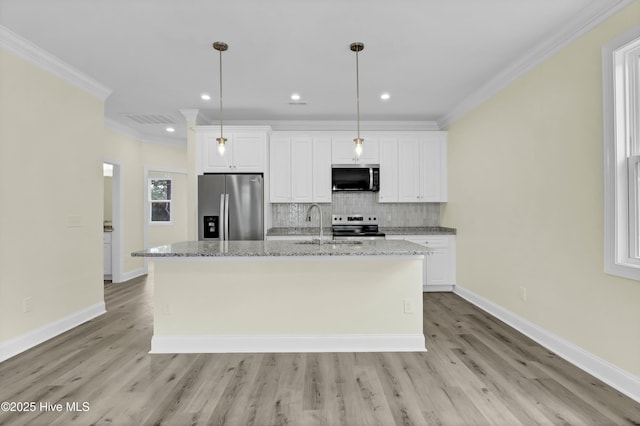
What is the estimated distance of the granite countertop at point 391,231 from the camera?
481cm

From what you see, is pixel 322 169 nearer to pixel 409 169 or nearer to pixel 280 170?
pixel 280 170

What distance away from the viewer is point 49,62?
3123mm

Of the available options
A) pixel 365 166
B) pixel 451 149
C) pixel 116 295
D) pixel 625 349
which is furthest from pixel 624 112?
pixel 116 295

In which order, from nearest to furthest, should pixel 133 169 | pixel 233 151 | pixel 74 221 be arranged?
pixel 74 221 → pixel 233 151 → pixel 133 169

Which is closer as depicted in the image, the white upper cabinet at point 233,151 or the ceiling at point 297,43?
the ceiling at point 297,43

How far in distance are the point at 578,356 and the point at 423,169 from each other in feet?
10.4

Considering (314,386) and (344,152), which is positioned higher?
(344,152)

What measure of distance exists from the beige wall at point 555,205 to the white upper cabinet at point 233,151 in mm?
2942

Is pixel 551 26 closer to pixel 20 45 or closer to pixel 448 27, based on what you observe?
pixel 448 27

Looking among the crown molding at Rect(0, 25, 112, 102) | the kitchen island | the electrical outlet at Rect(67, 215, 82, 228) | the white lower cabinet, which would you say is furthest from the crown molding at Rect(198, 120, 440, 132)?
the kitchen island

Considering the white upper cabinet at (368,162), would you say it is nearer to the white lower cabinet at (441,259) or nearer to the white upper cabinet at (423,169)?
the white upper cabinet at (423,169)

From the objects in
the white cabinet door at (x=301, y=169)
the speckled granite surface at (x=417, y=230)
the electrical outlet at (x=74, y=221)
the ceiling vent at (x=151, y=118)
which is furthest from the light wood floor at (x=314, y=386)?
the ceiling vent at (x=151, y=118)

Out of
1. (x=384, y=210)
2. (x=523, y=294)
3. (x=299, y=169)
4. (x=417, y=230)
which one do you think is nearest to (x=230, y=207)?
(x=299, y=169)

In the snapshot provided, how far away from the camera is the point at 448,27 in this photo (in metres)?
2.63
